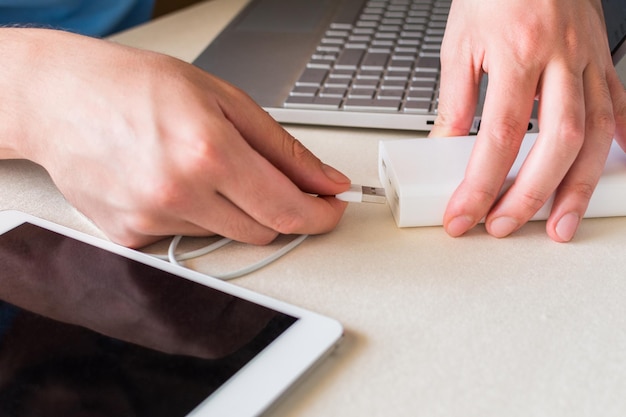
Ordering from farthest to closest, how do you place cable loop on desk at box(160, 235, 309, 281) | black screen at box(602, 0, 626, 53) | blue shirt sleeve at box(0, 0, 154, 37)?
blue shirt sleeve at box(0, 0, 154, 37) → black screen at box(602, 0, 626, 53) → cable loop on desk at box(160, 235, 309, 281)

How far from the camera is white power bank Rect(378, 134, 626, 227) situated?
51 cm

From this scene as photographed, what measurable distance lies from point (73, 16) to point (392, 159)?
2.20 ft

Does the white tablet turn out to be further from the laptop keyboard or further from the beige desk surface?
the laptop keyboard

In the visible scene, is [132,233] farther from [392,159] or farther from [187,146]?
[392,159]

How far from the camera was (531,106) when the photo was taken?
54 centimetres

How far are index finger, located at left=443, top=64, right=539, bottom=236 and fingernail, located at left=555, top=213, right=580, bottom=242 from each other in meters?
0.05

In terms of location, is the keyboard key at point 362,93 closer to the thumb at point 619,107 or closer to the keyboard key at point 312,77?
the keyboard key at point 312,77

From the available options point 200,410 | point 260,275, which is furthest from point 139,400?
point 260,275

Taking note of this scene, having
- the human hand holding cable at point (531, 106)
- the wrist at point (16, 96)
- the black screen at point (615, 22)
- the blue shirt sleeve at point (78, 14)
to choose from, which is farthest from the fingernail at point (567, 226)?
the blue shirt sleeve at point (78, 14)

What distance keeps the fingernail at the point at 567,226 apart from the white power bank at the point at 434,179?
0.02m

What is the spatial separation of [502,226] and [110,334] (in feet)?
0.92

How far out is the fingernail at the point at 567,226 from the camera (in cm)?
51

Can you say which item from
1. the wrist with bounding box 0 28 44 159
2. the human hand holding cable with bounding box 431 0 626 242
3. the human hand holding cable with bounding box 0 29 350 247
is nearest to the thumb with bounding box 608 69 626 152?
the human hand holding cable with bounding box 431 0 626 242

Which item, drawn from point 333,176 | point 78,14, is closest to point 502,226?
point 333,176
